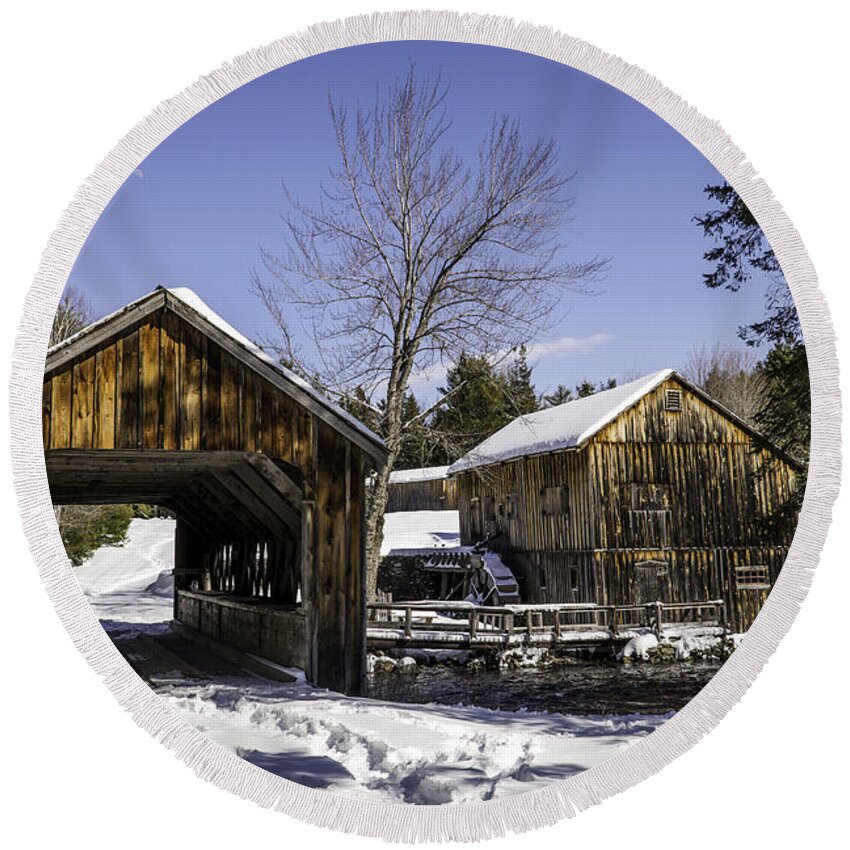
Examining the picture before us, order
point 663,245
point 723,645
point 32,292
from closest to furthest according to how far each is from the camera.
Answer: point 32,292, point 723,645, point 663,245

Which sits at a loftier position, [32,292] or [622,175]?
[622,175]

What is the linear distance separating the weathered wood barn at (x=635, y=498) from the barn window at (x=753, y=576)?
17mm

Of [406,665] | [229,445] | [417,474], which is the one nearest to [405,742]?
[229,445]

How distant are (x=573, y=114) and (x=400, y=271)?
220cm

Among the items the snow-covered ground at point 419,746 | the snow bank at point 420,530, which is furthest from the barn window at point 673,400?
the snow bank at point 420,530

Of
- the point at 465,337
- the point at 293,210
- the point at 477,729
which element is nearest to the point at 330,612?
the point at 465,337

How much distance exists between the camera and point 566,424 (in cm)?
780

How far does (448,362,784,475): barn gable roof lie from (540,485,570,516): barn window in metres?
3.68

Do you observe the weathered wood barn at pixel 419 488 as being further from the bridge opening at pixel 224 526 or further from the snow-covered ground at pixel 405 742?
the snow-covered ground at pixel 405 742

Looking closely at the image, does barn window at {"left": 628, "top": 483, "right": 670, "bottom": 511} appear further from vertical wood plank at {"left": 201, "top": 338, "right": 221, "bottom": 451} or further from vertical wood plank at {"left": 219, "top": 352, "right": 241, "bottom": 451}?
vertical wood plank at {"left": 201, "top": 338, "right": 221, "bottom": 451}

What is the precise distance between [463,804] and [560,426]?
4.84 m

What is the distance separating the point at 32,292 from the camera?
392 centimetres

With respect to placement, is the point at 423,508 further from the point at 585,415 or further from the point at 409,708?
the point at 409,708

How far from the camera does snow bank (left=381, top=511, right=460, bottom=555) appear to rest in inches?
336
